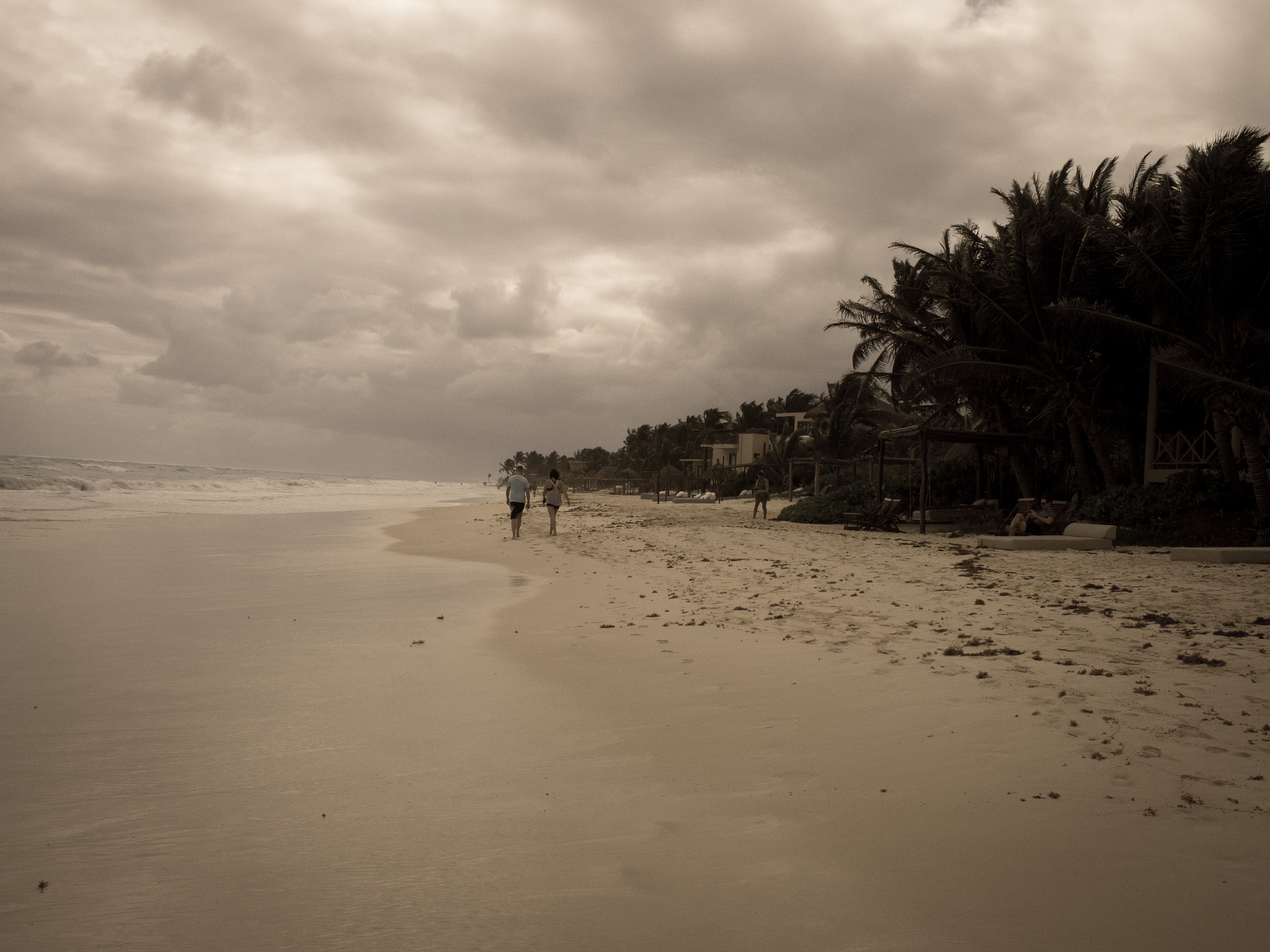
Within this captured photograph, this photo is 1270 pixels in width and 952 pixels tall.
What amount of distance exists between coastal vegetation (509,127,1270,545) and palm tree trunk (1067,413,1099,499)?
41 mm

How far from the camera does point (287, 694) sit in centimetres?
490

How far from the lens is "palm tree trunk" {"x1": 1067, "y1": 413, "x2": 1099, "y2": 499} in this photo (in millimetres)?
19781

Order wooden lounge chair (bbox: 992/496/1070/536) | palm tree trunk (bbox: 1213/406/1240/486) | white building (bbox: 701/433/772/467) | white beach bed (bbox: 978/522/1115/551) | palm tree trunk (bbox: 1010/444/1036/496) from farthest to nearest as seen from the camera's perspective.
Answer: white building (bbox: 701/433/772/467) → palm tree trunk (bbox: 1010/444/1036/496) → palm tree trunk (bbox: 1213/406/1240/486) → wooden lounge chair (bbox: 992/496/1070/536) → white beach bed (bbox: 978/522/1115/551)

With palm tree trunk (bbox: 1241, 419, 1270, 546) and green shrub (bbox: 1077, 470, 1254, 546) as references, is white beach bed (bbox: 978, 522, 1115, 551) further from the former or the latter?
palm tree trunk (bbox: 1241, 419, 1270, 546)

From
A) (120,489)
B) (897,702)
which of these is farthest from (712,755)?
(120,489)

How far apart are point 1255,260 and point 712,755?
17.1 metres

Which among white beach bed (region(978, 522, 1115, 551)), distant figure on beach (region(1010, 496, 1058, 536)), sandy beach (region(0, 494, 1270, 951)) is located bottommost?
sandy beach (region(0, 494, 1270, 951))

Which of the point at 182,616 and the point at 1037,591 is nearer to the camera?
the point at 182,616

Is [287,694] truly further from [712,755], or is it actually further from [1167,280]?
[1167,280]

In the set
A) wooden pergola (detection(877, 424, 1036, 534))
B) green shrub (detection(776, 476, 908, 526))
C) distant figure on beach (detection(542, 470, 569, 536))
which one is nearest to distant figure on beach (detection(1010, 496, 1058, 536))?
Result: wooden pergola (detection(877, 424, 1036, 534))

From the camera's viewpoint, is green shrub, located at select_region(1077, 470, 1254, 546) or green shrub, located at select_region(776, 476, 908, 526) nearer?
green shrub, located at select_region(1077, 470, 1254, 546)

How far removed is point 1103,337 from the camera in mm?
18969

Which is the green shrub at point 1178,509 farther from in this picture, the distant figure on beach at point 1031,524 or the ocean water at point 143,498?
the ocean water at point 143,498

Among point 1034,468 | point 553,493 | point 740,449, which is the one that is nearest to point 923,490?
point 1034,468
